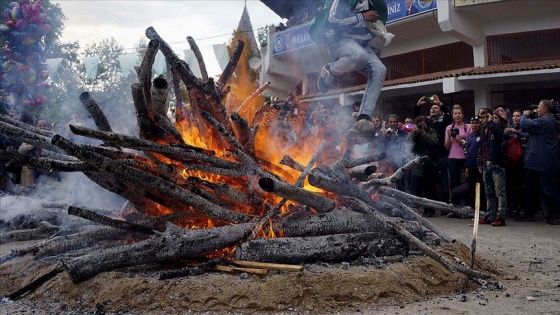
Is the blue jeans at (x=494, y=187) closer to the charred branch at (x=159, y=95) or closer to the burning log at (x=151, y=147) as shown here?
the burning log at (x=151, y=147)

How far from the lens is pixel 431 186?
11.3 m

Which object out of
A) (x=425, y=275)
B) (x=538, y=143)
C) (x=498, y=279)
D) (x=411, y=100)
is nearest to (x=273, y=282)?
(x=425, y=275)

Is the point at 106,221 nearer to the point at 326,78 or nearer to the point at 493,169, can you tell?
the point at 326,78

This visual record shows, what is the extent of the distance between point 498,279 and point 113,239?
3543 millimetres

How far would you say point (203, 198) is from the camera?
4836 millimetres

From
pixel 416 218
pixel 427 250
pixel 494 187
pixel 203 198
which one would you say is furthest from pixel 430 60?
pixel 203 198

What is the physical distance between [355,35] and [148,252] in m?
3.28

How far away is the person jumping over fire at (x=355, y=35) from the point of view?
5922mm

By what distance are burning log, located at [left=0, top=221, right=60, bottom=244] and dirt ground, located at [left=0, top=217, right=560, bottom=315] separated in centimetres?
72

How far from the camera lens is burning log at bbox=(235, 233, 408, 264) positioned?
4508 millimetres

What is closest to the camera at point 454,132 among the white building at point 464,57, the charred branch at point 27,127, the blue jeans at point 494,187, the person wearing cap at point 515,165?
the person wearing cap at point 515,165

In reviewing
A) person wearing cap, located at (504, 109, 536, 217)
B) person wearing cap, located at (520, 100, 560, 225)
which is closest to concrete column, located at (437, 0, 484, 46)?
person wearing cap, located at (504, 109, 536, 217)

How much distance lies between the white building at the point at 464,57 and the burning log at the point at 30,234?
970 centimetres

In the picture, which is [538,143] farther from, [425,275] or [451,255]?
[425,275]
